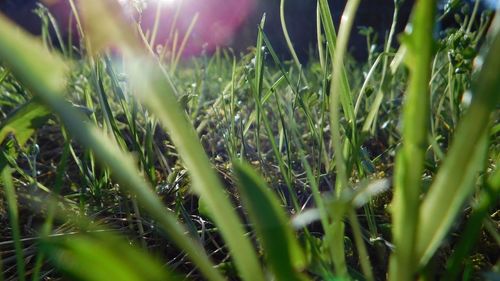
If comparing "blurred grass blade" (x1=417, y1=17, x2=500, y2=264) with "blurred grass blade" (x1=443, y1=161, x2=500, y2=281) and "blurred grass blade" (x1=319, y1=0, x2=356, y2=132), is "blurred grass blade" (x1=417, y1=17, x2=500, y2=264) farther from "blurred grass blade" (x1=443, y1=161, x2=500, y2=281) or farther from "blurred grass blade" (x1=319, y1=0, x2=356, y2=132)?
"blurred grass blade" (x1=319, y1=0, x2=356, y2=132)

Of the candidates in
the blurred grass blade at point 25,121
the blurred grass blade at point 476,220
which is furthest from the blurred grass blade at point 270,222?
the blurred grass blade at point 25,121

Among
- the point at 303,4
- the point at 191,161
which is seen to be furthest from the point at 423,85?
the point at 303,4

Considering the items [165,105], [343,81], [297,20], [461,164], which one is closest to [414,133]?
[461,164]

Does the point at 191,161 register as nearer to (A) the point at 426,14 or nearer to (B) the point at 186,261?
(A) the point at 426,14

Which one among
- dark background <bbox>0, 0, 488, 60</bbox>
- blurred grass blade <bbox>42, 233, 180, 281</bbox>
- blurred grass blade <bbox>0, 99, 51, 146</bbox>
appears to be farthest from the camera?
dark background <bbox>0, 0, 488, 60</bbox>

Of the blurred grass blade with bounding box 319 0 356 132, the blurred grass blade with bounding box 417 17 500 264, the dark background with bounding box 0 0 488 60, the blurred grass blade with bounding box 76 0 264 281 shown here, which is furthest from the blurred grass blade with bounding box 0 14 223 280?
the dark background with bounding box 0 0 488 60

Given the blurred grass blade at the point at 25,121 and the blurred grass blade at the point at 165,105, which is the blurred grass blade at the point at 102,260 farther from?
the blurred grass blade at the point at 25,121
